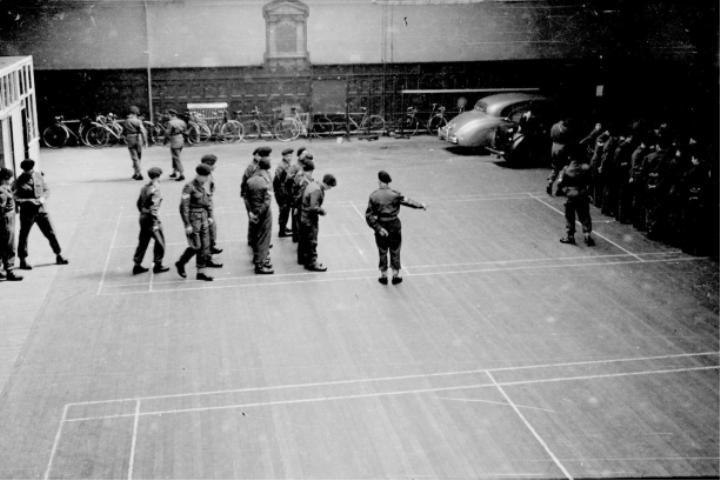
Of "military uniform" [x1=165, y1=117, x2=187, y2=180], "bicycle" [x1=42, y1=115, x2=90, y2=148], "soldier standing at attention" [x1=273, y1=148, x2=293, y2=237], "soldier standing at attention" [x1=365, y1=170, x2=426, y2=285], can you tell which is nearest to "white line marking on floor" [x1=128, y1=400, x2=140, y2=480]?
"soldier standing at attention" [x1=365, y1=170, x2=426, y2=285]

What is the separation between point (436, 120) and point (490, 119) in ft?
14.2

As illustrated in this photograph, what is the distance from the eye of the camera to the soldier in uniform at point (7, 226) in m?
13.6

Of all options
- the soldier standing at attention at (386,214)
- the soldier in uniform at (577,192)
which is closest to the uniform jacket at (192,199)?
the soldier standing at attention at (386,214)

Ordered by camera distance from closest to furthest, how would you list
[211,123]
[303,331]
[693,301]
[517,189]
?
1. [303,331]
2. [693,301]
3. [517,189]
4. [211,123]

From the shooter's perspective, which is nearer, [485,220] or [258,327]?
[258,327]

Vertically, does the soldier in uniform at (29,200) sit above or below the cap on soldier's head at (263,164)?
below

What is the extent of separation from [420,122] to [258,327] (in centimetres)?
1808

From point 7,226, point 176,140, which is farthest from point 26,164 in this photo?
point 176,140

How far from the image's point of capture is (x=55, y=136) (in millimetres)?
26250

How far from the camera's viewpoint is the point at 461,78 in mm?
29422

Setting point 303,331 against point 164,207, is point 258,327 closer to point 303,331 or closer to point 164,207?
point 303,331

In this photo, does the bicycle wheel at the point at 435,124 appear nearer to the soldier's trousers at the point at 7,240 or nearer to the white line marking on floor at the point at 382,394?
the soldier's trousers at the point at 7,240

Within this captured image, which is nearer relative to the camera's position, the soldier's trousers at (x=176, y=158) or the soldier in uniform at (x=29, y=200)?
the soldier in uniform at (x=29, y=200)

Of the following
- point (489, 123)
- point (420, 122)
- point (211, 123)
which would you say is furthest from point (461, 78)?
point (211, 123)
